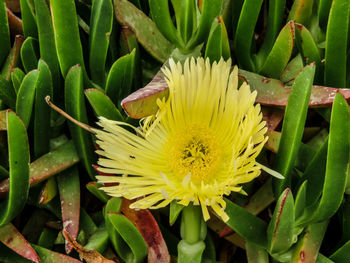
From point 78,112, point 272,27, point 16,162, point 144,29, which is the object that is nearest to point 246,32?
point 272,27

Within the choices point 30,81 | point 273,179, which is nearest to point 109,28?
point 30,81

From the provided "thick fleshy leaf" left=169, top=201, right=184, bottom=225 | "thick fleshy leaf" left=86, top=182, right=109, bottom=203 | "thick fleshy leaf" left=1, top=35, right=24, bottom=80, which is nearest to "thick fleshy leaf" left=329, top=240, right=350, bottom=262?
"thick fleshy leaf" left=169, top=201, right=184, bottom=225

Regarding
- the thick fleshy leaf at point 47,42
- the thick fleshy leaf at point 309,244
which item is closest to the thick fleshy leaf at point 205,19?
the thick fleshy leaf at point 47,42

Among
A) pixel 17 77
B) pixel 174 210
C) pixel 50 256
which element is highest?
pixel 17 77

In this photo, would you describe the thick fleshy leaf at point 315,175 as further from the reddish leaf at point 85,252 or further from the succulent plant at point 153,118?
the reddish leaf at point 85,252

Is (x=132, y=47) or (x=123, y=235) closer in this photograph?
(x=123, y=235)

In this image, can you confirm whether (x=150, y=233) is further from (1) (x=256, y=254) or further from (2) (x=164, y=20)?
(2) (x=164, y=20)

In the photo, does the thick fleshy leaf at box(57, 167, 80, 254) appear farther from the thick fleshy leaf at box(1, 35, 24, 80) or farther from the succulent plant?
the thick fleshy leaf at box(1, 35, 24, 80)
